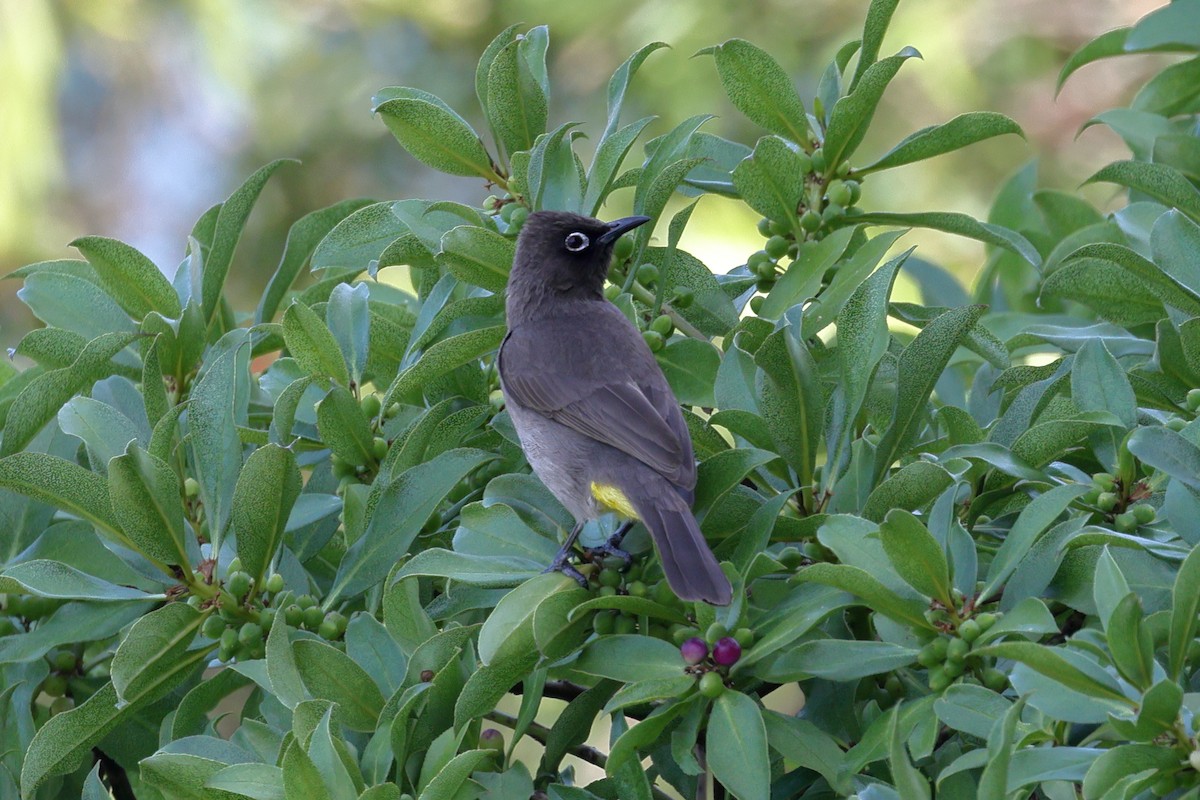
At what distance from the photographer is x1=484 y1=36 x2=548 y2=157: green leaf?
2.67m

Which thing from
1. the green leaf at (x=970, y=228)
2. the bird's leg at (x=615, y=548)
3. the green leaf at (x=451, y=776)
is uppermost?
the green leaf at (x=970, y=228)

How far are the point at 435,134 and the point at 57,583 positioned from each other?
1.14 m

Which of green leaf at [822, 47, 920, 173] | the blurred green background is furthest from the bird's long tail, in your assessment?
the blurred green background

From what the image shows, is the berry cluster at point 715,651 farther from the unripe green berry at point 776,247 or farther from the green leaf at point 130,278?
the green leaf at point 130,278

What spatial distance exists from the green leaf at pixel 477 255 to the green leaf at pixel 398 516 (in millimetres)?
Result: 406

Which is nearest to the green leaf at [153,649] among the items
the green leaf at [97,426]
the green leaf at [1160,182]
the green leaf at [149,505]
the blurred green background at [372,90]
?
the green leaf at [149,505]

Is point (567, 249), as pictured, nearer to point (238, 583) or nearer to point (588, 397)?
point (588, 397)

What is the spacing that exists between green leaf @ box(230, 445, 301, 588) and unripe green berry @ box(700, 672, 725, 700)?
2.51 ft

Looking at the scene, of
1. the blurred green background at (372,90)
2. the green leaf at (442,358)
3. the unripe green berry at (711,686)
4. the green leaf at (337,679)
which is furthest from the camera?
the blurred green background at (372,90)

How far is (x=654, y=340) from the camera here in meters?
2.58

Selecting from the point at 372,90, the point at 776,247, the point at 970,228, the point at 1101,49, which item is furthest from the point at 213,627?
the point at 372,90

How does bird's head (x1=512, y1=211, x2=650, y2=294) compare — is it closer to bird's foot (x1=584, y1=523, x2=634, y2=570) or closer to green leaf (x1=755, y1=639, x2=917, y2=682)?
bird's foot (x1=584, y1=523, x2=634, y2=570)

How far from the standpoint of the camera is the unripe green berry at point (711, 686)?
185 cm

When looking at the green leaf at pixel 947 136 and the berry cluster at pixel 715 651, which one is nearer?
the berry cluster at pixel 715 651
